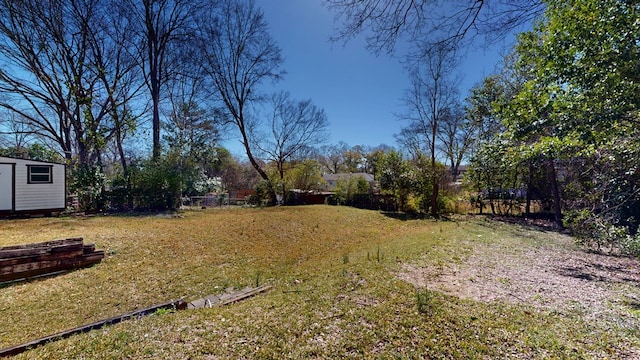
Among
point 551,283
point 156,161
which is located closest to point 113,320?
point 551,283

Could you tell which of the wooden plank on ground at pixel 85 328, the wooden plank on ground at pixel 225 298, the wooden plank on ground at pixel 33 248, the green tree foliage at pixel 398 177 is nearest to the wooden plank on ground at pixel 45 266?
the wooden plank on ground at pixel 33 248

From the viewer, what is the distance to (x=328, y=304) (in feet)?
9.08

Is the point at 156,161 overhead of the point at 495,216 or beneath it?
overhead

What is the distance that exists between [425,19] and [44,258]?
21.6 feet

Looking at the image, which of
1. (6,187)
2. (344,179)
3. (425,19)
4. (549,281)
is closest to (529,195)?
(344,179)

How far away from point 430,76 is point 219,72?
42.3 ft

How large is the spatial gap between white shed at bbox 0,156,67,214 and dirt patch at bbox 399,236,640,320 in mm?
13883

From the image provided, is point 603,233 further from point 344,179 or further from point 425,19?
point 344,179

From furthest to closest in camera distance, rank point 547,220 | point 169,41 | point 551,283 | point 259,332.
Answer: point 169,41
point 547,220
point 551,283
point 259,332

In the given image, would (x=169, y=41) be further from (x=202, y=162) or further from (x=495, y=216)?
(x=495, y=216)

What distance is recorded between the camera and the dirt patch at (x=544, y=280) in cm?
293

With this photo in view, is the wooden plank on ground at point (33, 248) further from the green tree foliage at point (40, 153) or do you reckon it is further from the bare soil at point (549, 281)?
the green tree foliage at point (40, 153)

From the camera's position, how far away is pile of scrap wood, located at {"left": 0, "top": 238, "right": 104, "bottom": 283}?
3873mm

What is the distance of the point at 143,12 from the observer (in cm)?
1266
